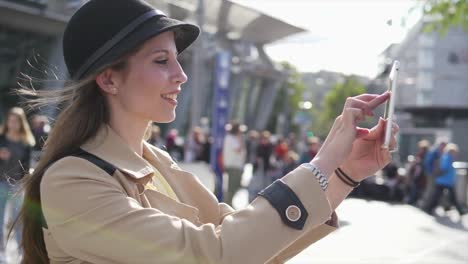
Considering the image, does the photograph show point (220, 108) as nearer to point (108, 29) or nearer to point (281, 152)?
point (281, 152)

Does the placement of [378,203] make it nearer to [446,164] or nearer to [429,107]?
[446,164]

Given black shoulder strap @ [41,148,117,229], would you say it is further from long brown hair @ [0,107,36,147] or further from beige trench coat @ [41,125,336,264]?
long brown hair @ [0,107,36,147]

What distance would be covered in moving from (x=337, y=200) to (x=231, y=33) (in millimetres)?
50644

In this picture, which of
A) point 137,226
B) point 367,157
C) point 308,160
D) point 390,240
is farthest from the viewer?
point 308,160

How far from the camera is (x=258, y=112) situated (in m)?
64.1

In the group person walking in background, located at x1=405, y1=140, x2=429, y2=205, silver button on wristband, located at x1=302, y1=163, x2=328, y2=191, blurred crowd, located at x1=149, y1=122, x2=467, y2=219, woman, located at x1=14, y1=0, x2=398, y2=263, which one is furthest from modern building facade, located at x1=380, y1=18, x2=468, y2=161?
silver button on wristband, located at x1=302, y1=163, x2=328, y2=191

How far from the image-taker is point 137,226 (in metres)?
1.59

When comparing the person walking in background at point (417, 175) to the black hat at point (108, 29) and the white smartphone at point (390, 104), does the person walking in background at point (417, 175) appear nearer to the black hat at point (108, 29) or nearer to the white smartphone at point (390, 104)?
the white smartphone at point (390, 104)

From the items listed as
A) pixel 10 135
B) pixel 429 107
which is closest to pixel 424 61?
pixel 429 107

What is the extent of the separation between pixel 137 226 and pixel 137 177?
21cm

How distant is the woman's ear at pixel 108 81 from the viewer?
6.10 feet

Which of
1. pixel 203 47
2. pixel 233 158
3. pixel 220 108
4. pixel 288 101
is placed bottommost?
pixel 288 101

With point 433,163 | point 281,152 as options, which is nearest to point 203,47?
point 281,152

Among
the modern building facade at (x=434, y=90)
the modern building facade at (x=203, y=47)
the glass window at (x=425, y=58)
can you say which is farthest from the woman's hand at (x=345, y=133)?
the glass window at (x=425, y=58)
